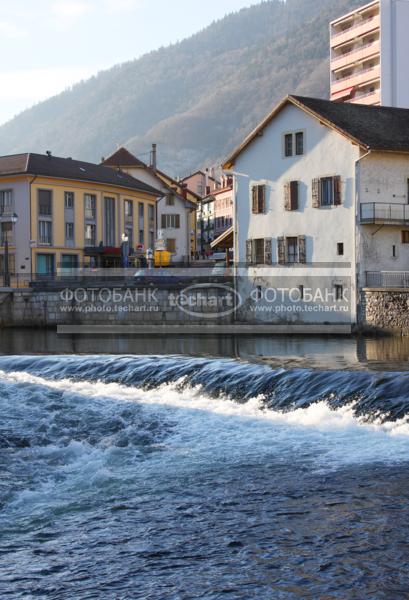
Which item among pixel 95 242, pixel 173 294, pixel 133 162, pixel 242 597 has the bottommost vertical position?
pixel 242 597

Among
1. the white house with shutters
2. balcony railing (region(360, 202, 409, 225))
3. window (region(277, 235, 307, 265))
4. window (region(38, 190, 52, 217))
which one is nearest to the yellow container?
→ the white house with shutters

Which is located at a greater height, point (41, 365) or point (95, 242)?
point (95, 242)

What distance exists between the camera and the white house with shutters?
34.8 meters

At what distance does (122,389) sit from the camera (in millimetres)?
18891

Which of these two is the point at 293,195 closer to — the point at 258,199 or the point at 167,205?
the point at 258,199

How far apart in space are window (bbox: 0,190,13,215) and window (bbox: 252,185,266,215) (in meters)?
19.8

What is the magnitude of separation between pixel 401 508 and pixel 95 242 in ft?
162

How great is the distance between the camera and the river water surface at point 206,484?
306 inches

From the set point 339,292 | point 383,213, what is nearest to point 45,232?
point 339,292

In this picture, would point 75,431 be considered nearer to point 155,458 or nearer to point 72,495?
point 155,458

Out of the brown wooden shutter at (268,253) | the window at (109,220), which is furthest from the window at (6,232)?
the brown wooden shutter at (268,253)

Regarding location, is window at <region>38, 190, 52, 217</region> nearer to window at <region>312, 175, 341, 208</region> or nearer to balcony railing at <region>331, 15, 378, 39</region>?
window at <region>312, 175, 341, 208</region>

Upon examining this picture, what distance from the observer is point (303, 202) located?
122 ft

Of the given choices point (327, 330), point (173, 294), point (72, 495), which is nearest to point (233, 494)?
point (72, 495)
